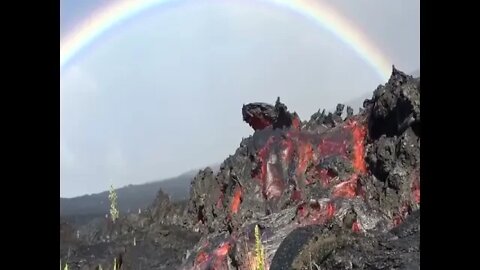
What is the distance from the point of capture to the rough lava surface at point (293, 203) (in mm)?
3004

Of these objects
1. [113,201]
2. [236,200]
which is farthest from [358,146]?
[113,201]

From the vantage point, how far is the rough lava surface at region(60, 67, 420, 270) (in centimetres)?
300

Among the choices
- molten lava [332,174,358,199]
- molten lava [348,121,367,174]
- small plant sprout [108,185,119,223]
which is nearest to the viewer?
small plant sprout [108,185,119,223]

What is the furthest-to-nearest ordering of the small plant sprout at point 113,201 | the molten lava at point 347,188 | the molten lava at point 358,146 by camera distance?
the molten lava at point 358,146, the molten lava at point 347,188, the small plant sprout at point 113,201

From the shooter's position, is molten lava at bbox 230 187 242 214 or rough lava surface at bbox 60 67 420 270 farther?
molten lava at bbox 230 187 242 214

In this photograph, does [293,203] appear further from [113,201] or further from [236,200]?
[113,201]

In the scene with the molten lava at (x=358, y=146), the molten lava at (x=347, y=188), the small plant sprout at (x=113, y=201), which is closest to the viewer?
the small plant sprout at (x=113, y=201)

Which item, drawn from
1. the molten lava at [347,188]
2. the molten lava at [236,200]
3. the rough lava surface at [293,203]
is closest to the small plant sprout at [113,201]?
the rough lava surface at [293,203]

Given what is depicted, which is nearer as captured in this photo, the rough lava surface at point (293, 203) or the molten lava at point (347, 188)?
the rough lava surface at point (293, 203)

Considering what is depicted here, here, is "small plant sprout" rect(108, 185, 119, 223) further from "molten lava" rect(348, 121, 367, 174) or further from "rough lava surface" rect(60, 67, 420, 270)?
"molten lava" rect(348, 121, 367, 174)

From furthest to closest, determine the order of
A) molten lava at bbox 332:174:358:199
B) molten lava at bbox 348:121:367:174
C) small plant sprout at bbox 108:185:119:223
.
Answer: molten lava at bbox 348:121:367:174 < molten lava at bbox 332:174:358:199 < small plant sprout at bbox 108:185:119:223

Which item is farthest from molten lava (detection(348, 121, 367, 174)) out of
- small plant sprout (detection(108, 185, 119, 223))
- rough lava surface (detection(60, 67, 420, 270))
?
small plant sprout (detection(108, 185, 119, 223))

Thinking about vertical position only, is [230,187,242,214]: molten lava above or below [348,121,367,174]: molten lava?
below

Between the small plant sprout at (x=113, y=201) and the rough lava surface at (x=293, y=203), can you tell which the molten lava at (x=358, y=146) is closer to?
the rough lava surface at (x=293, y=203)
